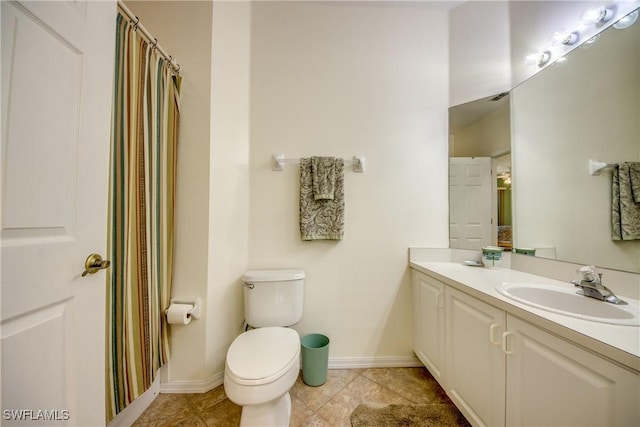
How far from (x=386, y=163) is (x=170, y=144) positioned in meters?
1.43

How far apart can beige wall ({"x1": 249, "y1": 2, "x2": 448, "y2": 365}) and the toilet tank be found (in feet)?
0.60

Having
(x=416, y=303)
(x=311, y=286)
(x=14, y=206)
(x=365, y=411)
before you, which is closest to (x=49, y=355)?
(x=14, y=206)

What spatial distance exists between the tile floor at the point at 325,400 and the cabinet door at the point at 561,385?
2.12 ft

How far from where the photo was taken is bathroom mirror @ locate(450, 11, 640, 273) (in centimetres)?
91

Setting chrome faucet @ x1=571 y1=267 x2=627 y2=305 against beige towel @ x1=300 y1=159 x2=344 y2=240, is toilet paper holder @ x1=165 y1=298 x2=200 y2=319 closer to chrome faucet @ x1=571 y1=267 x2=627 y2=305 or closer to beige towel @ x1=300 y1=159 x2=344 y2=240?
beige towel @ x1=300 y1=159 x2=344 y2=240

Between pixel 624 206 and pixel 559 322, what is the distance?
0.72 m

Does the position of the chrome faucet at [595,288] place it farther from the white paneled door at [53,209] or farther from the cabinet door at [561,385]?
the white paneled door at [53,209]

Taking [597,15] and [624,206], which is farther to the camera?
[597,15]

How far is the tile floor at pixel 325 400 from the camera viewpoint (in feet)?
3.74

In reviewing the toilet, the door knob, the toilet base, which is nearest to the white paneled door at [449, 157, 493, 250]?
the toilet

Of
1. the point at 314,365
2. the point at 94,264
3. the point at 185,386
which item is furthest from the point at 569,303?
the point at 185,386

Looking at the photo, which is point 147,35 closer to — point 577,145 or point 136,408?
point 136,408

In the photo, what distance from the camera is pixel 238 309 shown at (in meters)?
1.49

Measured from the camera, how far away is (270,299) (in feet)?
4.50
